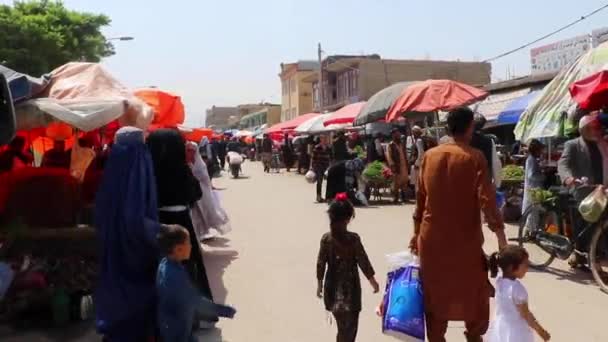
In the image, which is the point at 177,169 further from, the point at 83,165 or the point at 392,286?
the point at 83,165

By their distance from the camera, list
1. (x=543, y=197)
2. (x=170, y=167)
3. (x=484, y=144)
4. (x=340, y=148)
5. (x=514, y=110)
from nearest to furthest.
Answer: (x=170, y=167), (x=484, y=144), (x=543, y=197), (x=340, y=148), (x=514, y=110)

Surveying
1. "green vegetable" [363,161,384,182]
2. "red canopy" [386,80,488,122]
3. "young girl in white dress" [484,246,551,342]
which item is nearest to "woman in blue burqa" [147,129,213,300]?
"young girl in white dress" [484,246,551,342]

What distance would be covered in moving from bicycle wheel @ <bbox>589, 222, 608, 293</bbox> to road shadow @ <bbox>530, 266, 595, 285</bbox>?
40cm

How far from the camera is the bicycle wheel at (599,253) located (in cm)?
682

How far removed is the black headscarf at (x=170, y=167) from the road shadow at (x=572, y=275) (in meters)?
4.32

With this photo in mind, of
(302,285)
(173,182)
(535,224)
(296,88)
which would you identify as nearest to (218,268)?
(302,285)

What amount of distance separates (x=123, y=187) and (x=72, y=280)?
1886mm

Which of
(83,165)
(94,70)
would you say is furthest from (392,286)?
(83,165)

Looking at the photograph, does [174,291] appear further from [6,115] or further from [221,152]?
[221,152]

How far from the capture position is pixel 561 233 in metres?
8.04

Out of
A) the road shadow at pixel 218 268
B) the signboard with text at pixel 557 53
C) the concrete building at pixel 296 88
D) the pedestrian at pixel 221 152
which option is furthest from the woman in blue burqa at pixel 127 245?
the concrete building at pixel 296 88

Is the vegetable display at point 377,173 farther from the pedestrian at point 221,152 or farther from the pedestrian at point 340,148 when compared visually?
the pedestrian at point 221,152

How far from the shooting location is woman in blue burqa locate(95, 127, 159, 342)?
495cm

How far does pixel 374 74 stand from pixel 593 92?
4026 cm
